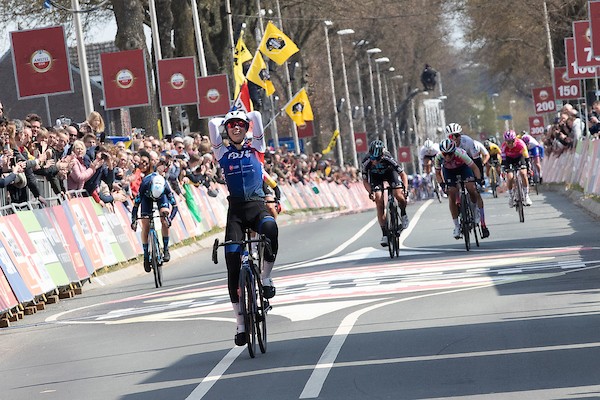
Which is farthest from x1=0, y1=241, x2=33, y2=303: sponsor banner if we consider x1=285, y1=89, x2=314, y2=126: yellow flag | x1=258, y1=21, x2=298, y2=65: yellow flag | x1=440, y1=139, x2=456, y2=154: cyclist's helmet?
x1=285, y1=89, x2=314, y2=126: yellow flag

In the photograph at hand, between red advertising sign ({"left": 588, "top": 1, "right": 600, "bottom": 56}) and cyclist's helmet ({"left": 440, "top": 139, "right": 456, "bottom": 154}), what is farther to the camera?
red advertising sign ({"left": 588, "top": 1, "right": 600, "bottom": 56})

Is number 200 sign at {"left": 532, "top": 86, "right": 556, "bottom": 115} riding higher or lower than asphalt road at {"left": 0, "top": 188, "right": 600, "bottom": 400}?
higher

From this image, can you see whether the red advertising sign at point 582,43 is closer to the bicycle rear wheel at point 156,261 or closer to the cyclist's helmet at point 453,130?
the cyclist's helmet at point 453,130

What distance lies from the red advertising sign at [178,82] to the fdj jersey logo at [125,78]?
5.24m

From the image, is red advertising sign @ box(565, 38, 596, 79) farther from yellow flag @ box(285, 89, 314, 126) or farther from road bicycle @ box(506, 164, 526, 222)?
yellow flag @ box(285, 89, 314, 126)

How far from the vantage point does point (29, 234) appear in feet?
67.7

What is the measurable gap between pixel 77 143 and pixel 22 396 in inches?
489

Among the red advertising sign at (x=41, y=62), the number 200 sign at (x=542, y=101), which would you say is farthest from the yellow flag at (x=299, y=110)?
the red advertising sign at (x=41, y=62)

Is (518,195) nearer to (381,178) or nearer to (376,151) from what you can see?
(381,178)

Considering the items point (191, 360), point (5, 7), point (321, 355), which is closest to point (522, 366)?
point (321, 355)

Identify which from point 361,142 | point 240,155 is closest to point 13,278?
point 240,155

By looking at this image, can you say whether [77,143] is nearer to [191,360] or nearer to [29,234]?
[29,234]

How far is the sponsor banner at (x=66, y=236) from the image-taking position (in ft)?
72.9

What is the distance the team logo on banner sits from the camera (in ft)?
132
